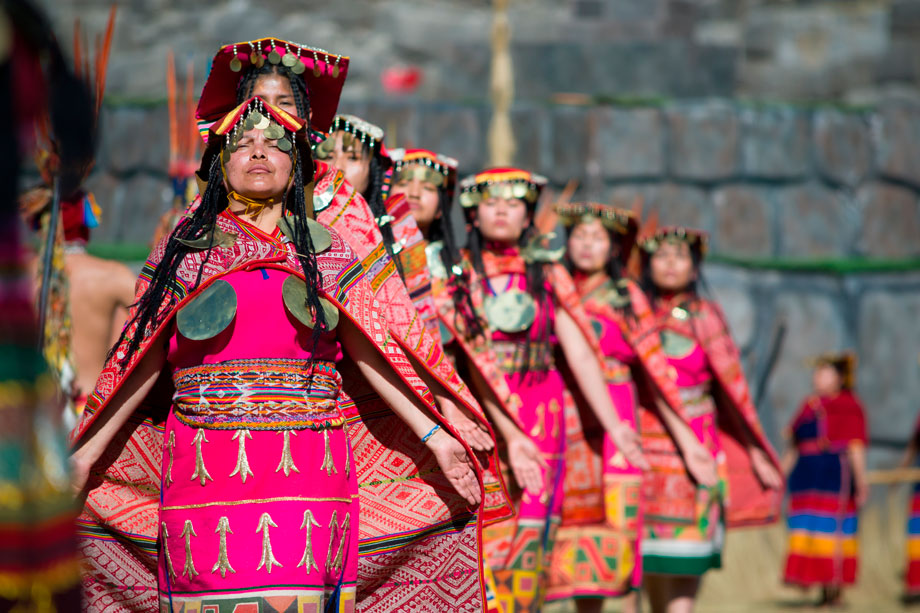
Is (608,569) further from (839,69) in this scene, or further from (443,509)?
(839,69)

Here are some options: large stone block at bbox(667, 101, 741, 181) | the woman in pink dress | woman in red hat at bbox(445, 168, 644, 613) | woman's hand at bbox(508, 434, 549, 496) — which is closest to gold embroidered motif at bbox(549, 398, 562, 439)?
woman in red hat at bbox(445, 168, 644, 613)

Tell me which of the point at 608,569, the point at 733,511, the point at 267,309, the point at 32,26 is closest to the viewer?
the point at 32,26

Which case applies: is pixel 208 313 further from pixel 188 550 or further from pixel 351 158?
pixel 351 158

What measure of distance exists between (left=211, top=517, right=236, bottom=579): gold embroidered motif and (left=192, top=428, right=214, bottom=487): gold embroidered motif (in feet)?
0.38

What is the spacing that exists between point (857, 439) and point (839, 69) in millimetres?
5830

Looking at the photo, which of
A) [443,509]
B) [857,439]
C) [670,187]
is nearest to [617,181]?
[670,187]

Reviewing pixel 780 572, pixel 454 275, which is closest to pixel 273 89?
pixel 454 275

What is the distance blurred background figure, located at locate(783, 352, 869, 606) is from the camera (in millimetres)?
9648

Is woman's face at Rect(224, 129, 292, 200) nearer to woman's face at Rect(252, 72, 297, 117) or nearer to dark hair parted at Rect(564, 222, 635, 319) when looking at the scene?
woman's face at Rect(252, 72, 297, 117)

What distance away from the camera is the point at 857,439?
9.86 meters

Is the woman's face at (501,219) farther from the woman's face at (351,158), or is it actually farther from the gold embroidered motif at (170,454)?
the gold embroidered motif at (170,454)

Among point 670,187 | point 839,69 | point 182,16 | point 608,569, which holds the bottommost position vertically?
point 608,569

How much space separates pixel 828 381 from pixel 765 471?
283 cm

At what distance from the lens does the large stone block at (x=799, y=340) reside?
11.4 metres
